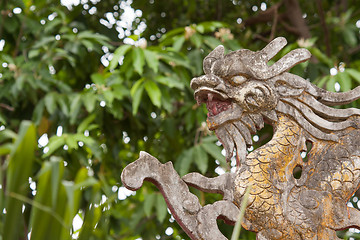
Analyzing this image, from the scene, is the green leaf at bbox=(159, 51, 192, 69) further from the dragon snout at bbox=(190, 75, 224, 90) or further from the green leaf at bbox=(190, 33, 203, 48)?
the dragon snout at bbox=(190, 75, 224, 90)

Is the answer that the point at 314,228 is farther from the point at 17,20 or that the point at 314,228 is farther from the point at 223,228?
the point at 17,20

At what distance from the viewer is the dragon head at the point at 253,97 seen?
145 cm

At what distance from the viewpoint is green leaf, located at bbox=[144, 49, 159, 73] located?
2.33 meters

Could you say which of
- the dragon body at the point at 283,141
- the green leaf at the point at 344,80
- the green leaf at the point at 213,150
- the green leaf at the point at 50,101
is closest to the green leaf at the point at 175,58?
the green leaf at the point at 213,150

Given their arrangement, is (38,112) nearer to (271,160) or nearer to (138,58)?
(138,58)

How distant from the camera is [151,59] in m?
2.38

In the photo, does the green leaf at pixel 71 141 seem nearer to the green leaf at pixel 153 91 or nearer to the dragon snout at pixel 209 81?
the green leaf at pixel 153 91

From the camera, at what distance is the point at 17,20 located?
8.87 feet

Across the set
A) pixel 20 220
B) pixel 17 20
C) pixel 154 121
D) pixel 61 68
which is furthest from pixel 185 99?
pixel 20 220

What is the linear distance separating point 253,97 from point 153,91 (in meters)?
0.94

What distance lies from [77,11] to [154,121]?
2.44ft

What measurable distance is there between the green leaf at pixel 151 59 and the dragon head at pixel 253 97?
83 cm

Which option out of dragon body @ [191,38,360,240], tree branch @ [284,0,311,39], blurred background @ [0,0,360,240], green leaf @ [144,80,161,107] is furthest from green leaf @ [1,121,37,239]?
tree branch @ [284,0,311,39]

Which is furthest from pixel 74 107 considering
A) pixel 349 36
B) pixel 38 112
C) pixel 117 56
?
pixel 349 36
